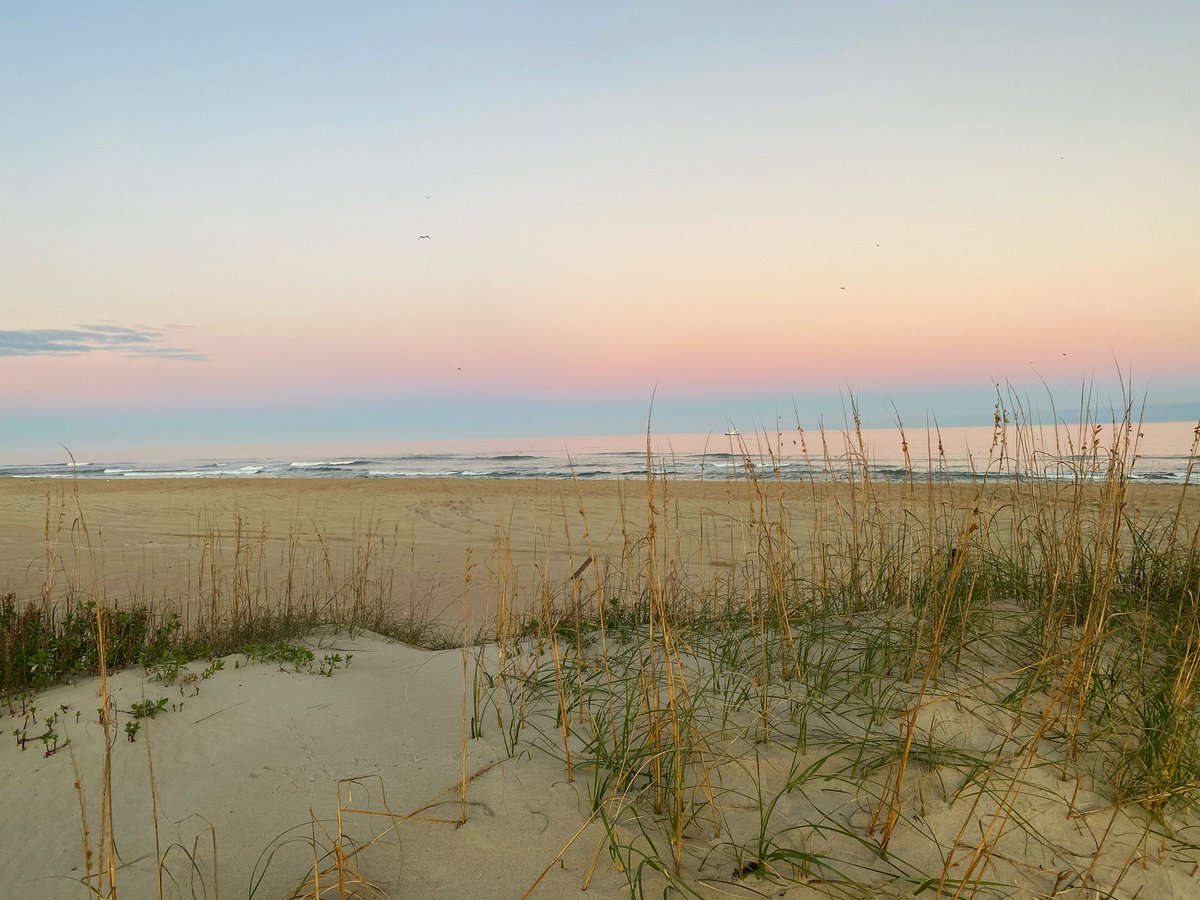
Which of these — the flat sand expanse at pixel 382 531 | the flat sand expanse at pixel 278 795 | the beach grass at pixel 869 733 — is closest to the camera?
the beach grass at pixel 869 733

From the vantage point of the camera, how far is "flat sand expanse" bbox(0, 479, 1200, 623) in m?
5.91

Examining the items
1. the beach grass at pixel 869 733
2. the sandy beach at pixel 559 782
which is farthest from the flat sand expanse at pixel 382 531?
the sandy beach at pixel 559 782

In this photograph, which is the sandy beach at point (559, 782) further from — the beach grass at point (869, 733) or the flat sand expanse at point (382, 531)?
Answer: the flat sand expanse at point (382, 531)

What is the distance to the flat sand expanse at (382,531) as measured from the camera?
5.91 metres

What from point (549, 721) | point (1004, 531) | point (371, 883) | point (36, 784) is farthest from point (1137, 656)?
point (1004, 531)

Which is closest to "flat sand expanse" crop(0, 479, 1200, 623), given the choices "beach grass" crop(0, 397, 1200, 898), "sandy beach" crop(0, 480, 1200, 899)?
"beach grass" crop(0, 397, 1200, 898)

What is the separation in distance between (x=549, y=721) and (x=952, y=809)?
1579mm

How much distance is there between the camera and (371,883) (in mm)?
2227

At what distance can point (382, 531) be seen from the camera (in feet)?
40.0

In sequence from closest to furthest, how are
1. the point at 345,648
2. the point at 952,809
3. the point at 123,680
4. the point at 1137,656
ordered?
1. the point at 952,809
2. the point at 1137,656
3. the point at 123,680
4. the point at 345,648

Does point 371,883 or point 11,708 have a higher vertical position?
point 11,708

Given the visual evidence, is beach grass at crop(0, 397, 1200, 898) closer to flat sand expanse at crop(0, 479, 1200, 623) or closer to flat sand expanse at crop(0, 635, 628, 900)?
flat sand expanse at crop(0, 635, 628, 900)

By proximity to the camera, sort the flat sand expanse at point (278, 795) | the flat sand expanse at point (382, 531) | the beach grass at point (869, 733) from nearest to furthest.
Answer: the beach grass at point (869, 733)
the flat sand expanse at point (278, 795)
the flat sand expanse at point (382, 531)

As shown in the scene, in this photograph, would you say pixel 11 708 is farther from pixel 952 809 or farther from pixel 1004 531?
pixel 1004 531
